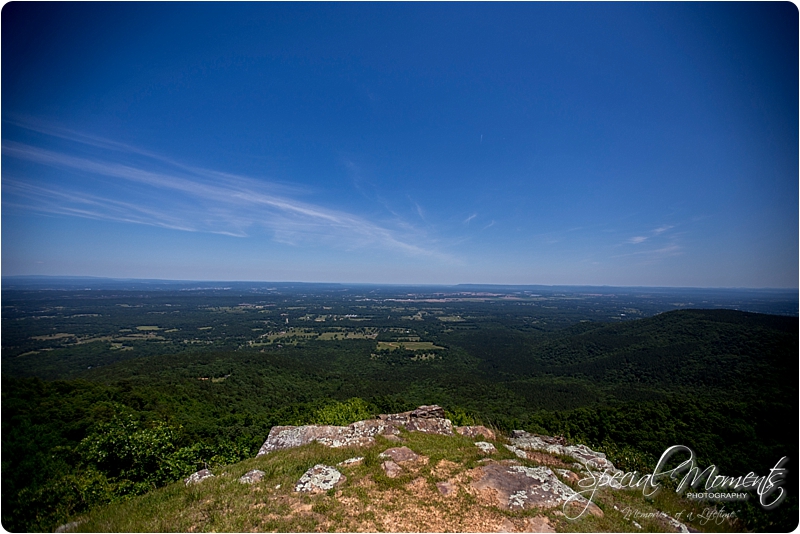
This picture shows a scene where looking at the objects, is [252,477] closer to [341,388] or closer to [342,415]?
[342,415]

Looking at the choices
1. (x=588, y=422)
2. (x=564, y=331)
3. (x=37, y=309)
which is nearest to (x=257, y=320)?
(x=37, y=309)

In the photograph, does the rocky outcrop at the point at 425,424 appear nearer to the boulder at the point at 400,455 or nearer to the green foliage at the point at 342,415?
the boulder at the point at 400,455

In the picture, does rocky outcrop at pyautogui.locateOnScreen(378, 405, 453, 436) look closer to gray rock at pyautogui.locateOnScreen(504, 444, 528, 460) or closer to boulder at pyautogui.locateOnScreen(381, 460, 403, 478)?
gray rock at pyautogui.locateOnScreen(504, 444, 528, 460)

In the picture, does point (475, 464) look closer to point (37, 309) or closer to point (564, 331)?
point (564, 331)

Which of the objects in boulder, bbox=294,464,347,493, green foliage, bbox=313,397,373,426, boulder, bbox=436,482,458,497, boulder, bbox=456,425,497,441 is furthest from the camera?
green foliage, bbox=313,397,373,426

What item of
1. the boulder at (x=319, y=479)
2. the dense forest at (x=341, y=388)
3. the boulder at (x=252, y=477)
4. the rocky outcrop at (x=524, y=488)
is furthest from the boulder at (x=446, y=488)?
the dense forest at (x=341, y=388)

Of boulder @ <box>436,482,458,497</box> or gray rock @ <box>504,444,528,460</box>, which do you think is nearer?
boulder @ <box>436,482,458,497</box>

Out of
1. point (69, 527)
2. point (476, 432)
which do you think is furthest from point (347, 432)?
point (69, 527)

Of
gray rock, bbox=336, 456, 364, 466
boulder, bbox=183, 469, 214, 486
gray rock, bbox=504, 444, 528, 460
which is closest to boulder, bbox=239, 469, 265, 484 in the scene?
boulder, bbox=183, 469, 214, 486
